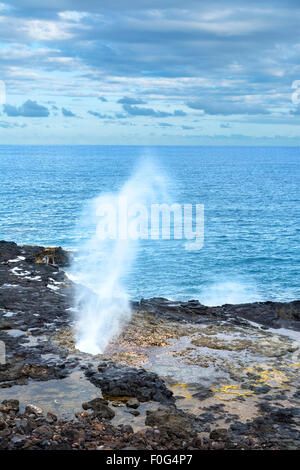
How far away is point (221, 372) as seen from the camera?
26.6m

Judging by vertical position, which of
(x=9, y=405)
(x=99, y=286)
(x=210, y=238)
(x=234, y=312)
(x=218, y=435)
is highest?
(x=210, y=238)

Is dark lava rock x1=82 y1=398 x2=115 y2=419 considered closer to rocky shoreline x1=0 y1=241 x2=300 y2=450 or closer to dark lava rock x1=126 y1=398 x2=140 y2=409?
rocky shoreline x1=0 y1=241 x2=300 y2=450

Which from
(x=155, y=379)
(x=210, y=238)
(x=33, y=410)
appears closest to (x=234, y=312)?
(x=155, y=379)

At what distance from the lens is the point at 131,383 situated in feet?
79.3

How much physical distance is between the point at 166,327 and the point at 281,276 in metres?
25.5

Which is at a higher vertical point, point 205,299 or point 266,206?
point 266,206

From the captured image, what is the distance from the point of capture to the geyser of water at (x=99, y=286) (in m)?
31.8

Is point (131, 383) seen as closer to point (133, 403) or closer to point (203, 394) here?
point (133, 403)

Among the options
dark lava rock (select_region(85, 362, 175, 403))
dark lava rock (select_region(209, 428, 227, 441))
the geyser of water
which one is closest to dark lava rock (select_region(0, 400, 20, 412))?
dark lava rock (select_region(85, 362, 175, 403))

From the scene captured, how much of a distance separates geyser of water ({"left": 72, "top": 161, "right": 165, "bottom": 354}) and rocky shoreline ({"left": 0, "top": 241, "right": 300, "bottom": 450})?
3.21ft

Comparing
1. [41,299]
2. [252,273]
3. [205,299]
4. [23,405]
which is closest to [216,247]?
[252,273]

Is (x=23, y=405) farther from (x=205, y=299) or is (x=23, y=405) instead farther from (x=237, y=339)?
(x=205, y=299)

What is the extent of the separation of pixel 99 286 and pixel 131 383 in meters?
24.5

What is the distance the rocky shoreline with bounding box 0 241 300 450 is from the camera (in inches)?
774
